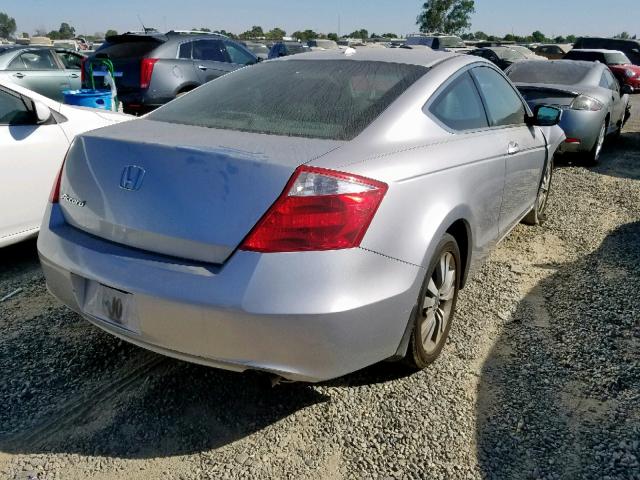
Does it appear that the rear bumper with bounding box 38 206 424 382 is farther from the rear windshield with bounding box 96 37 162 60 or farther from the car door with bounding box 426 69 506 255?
the rear windshield with bounding box 96 37 162 60

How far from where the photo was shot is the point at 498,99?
3570 millimetres

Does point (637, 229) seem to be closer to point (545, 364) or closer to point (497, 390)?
point (545, 364)

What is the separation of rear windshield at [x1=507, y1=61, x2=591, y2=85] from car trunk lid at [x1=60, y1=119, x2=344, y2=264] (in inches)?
256

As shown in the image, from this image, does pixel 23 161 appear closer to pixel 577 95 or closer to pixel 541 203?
pixel 541 203

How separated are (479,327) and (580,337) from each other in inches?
21.2

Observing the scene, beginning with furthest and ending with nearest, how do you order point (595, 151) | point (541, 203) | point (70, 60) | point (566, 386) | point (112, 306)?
point (70, 60), point (595, 151), point (541, 203), point (566, 386), point (112, 306)

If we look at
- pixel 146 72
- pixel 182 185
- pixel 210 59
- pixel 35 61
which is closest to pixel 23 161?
pixel 182 185

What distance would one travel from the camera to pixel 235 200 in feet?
6.46

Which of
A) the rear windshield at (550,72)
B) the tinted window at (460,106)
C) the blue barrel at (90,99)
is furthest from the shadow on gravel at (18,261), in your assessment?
the rear windshield at (550,72)

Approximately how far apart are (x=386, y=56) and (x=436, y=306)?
144cm

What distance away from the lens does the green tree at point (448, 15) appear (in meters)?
66.0

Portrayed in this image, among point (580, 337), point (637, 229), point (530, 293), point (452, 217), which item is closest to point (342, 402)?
point (452, 217)

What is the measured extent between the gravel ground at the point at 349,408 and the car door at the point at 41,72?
7.93 meters

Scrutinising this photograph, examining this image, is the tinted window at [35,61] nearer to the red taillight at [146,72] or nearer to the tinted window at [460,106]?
the red taillight at [146,72]
